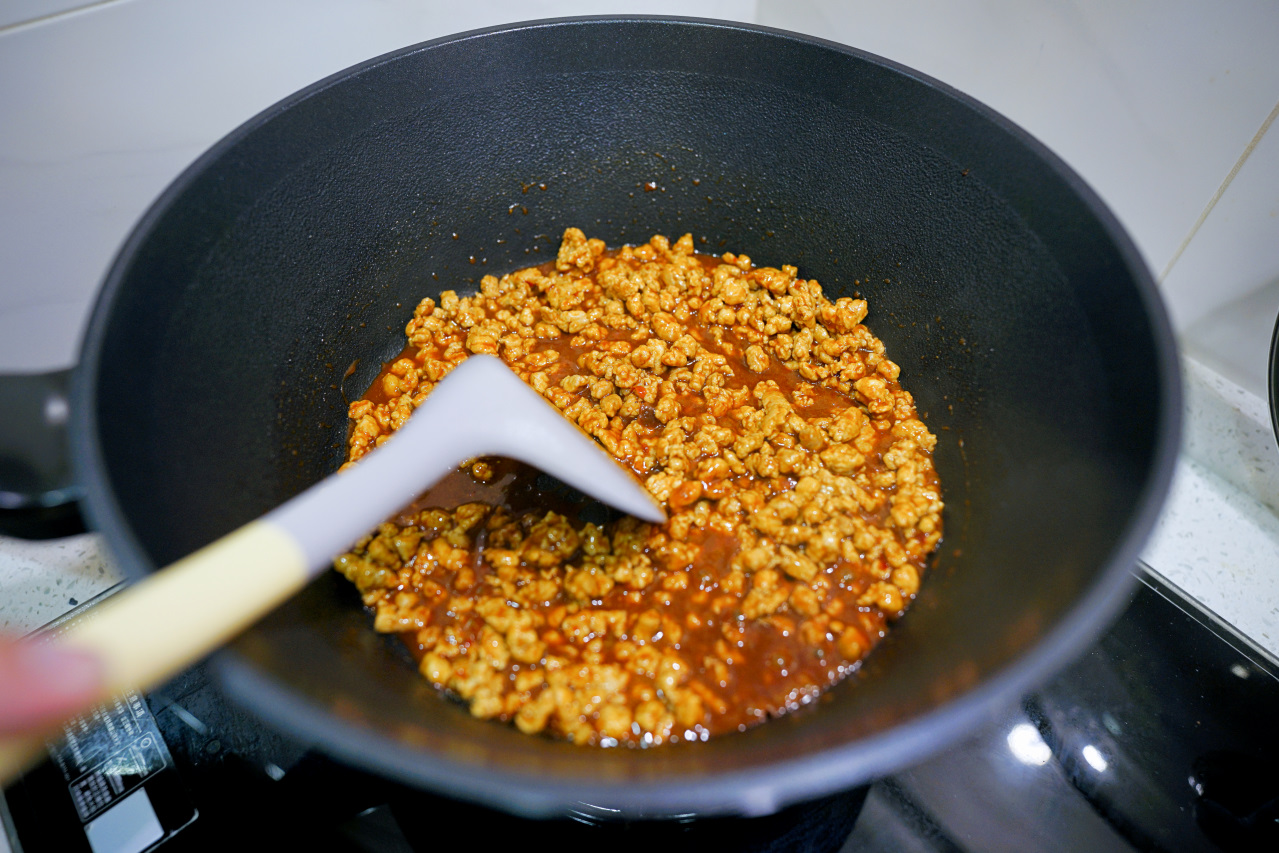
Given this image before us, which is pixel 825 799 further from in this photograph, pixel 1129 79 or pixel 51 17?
pixel 51 17

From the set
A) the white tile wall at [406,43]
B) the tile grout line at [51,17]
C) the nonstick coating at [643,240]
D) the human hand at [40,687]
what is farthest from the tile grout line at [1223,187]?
the tile grout line at [51,17]

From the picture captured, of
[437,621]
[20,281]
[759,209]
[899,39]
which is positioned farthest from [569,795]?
[899,39]

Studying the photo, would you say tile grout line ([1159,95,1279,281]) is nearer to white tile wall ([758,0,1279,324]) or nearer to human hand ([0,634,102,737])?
white tile wall ([758,0,1279,324])

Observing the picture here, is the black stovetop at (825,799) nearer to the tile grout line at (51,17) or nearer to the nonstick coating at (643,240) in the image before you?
the nonstick coating at (643,240)

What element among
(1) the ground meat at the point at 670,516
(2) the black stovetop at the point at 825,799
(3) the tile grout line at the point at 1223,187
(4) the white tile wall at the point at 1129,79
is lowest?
(2) the black stovetop at the point at 825,799

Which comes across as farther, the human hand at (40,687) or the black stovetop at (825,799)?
the black stovetop at (825,799)

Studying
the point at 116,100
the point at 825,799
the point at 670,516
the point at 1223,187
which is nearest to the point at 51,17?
the point at 116,100

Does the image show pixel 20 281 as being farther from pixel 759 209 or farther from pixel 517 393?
pixel 759 209
